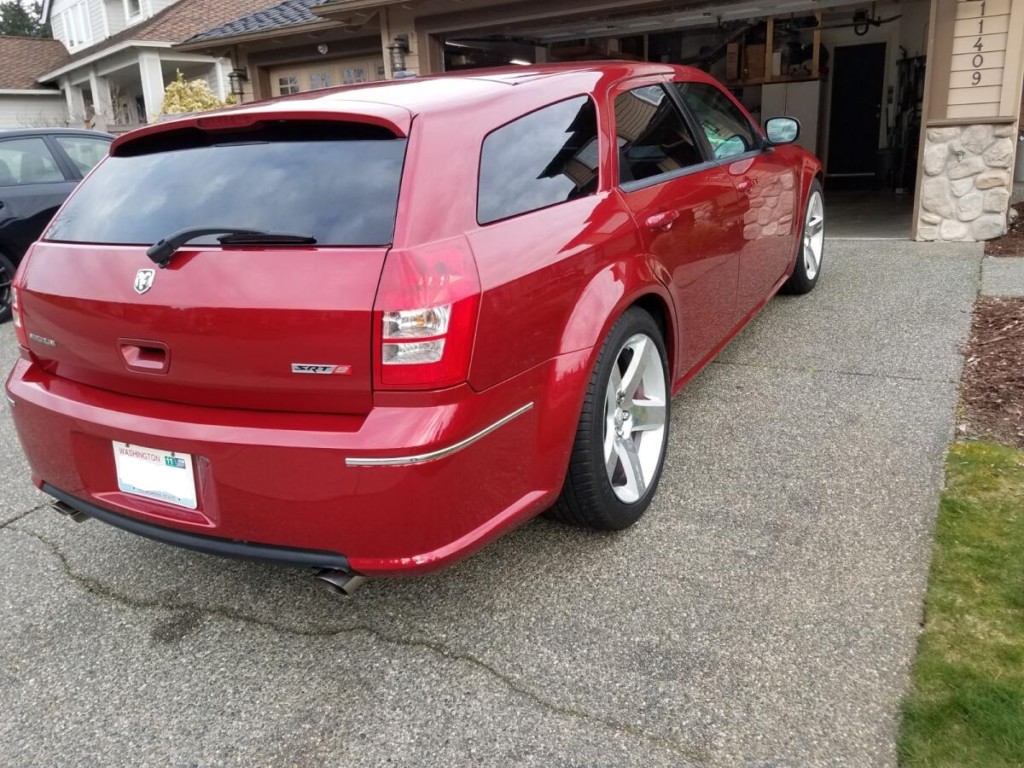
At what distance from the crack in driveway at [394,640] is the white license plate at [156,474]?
21.3 inches

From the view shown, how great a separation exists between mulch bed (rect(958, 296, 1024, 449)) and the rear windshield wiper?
9.68 ft

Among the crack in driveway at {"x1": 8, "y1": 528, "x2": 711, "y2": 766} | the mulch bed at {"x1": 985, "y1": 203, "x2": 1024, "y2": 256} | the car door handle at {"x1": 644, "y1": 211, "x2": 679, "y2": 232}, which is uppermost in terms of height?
the car door handle at {"x1": 644, "y1": 211, "x2": 679, "y2": 232}

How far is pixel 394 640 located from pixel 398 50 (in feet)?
29.1

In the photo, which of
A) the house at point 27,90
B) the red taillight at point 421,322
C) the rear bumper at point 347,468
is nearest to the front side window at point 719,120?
the rear bumper at point 347,468

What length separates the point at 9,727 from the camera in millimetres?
2174

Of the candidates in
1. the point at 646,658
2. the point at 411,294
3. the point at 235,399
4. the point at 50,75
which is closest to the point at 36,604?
the point at 235,399

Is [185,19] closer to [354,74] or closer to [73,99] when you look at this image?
[73,99]

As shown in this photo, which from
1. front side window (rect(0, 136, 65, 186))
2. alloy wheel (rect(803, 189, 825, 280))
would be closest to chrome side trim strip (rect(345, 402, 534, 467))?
alloy wheel (rect(803, 189, 825, 280))

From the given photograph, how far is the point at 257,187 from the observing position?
2.23 metres

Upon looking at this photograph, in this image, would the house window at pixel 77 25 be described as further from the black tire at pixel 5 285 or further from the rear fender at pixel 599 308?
the rear fender at pixel 599 308

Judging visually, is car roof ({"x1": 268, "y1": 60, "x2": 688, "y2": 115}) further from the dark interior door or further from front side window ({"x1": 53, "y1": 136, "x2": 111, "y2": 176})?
the dark interior door

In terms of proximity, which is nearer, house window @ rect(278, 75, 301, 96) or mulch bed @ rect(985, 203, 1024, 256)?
mulch bed @ rect(985, 203, 1024, 256)

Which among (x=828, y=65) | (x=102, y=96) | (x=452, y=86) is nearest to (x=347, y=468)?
(x=452, y=86)

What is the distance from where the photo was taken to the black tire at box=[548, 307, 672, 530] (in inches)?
100
